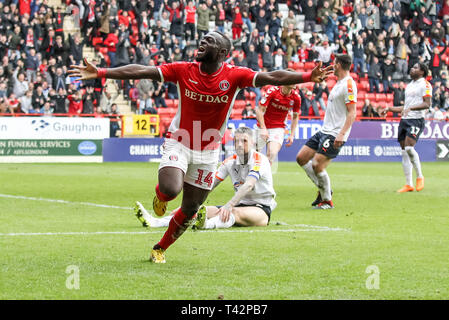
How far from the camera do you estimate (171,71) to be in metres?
7.91

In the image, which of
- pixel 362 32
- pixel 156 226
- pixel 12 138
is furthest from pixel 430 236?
pixel 362 32

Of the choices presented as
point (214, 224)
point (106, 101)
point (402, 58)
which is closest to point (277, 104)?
point (214, 224)

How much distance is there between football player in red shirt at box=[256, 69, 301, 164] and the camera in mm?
16312

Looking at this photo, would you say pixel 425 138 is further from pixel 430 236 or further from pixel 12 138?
pixel 430 236

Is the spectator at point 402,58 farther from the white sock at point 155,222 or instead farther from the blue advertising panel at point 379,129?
the white sock at point 155,222

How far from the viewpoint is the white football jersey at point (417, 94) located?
17.0m

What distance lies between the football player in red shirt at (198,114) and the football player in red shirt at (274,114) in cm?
824

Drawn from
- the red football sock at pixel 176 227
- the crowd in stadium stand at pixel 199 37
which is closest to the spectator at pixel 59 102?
the crowd in stadium stand at pixel 199 37

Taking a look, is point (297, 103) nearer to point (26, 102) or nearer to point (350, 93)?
point (350, 93)

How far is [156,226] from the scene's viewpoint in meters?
10.9

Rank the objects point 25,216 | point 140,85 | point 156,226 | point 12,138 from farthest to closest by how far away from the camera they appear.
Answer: point 140,85 → point 12,138 → point 25,216 → point 156,226

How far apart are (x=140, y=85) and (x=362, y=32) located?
11.6 m

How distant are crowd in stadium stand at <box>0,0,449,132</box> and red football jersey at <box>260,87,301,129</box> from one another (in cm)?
1383

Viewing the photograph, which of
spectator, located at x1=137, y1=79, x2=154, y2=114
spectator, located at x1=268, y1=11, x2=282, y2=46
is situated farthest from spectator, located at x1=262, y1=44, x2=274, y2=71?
spectator, located at x1=137, y1=79, x2=154, y2=114
